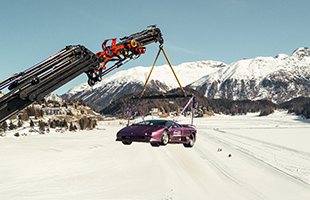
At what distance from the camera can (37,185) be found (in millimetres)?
37656

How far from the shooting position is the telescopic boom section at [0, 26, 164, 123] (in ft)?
22.8

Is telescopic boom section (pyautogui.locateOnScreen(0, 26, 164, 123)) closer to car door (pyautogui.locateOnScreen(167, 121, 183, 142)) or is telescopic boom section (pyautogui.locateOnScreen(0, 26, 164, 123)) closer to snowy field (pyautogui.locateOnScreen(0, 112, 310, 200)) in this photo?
car door (pyautogui.locateOnScreen(167, 121, 183, 142))

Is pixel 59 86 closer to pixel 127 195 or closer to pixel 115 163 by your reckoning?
pixel 127 195

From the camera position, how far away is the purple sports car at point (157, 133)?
29.0ft

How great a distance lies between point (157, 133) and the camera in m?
8.91

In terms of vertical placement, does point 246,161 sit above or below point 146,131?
below

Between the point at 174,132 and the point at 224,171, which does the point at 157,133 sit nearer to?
the point at 174,132

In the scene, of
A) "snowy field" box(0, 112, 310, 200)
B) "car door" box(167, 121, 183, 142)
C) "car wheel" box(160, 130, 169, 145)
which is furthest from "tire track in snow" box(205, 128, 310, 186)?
"car wheel" box(160, 130, 169, 145)

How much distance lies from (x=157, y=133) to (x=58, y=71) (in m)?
3.98

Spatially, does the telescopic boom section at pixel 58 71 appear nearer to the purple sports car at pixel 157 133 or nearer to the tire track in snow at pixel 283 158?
the purple sports car at pixel 157 133

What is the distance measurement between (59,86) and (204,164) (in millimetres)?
53814

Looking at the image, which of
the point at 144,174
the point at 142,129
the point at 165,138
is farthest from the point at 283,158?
the point at 142,129

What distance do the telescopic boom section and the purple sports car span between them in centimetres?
239

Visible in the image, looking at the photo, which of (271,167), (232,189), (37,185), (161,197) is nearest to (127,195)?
(161,197)
